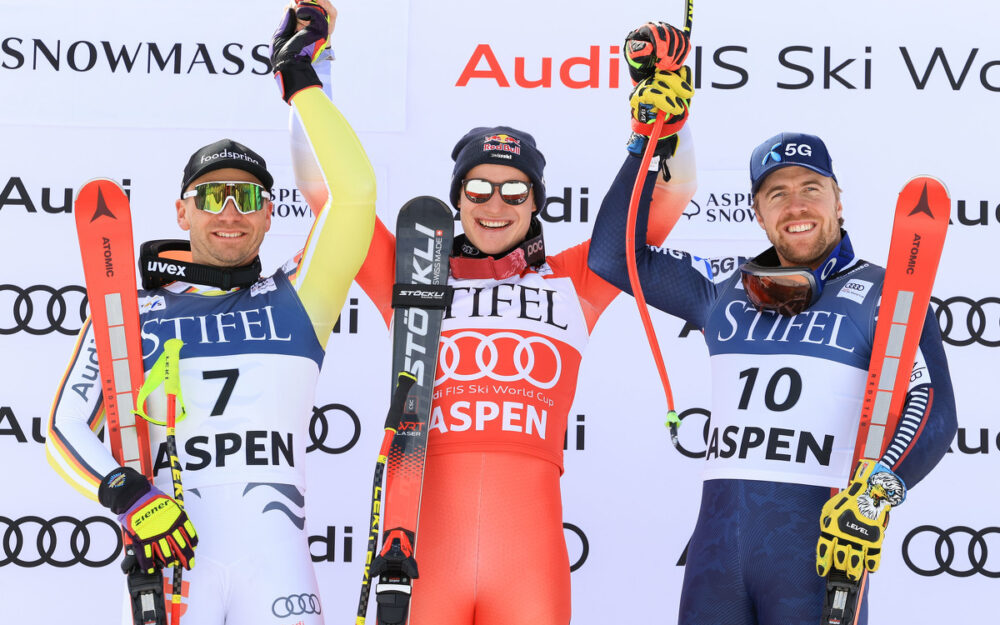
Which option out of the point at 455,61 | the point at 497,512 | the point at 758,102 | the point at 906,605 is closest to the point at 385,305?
the point at 497,512

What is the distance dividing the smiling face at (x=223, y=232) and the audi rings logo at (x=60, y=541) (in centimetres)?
160

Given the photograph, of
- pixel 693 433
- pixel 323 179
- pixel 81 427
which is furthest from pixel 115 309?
pixel 693 433

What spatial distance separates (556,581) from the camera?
2.72 meters

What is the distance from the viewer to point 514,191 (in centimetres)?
290

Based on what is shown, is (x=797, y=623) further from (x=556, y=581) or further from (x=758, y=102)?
(x=758, y=102)

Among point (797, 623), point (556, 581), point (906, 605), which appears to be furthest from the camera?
point (906, 605)

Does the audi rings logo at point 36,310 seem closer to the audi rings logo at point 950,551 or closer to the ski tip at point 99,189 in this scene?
the ski tip at point 99,189

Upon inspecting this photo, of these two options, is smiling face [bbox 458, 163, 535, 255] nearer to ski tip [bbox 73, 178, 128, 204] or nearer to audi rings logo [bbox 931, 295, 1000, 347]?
ski tip [bbox 73, 178, 128, 204]

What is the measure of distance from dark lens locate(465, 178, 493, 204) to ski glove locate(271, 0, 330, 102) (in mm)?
512

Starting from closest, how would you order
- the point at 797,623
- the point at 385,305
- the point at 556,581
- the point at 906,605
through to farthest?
the point at 797,623 < the point at 556,581 < the point at 385,305 < the point at 906,605

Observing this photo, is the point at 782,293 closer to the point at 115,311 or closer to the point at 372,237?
the point at 372,237

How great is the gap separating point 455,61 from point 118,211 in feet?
5.22

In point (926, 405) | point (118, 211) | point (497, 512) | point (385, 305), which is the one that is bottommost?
point (497, 512)

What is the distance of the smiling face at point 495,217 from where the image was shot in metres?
2.92
